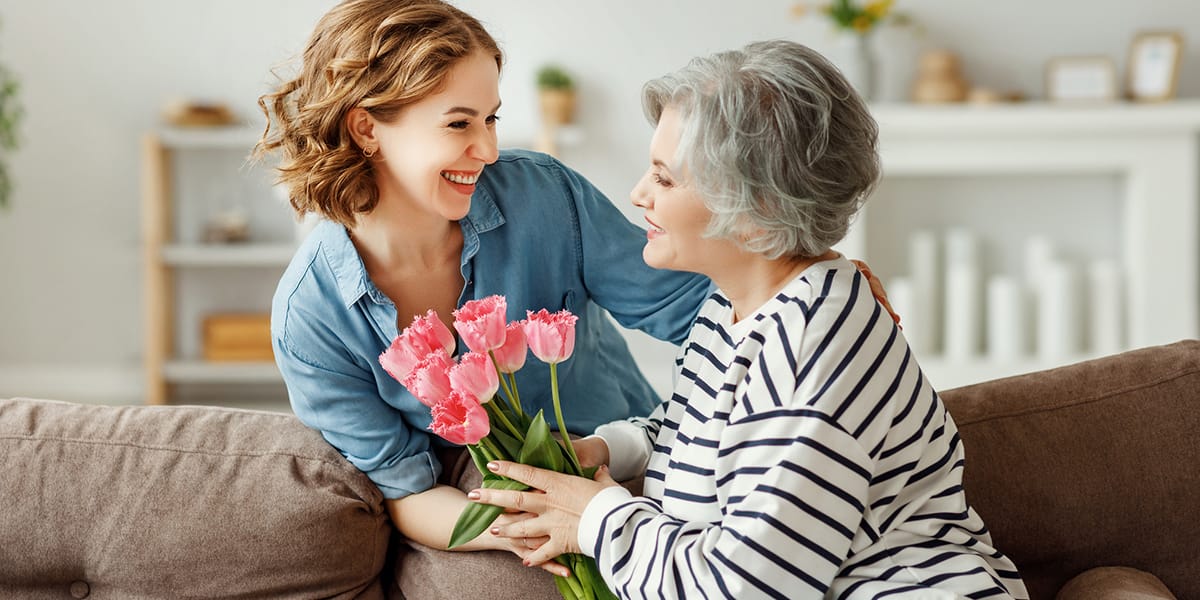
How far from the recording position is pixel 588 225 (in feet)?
5.80

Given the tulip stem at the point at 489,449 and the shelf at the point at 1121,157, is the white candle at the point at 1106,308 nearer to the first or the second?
the shelf at the point at 1121,157

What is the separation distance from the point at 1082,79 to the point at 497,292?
151 inches

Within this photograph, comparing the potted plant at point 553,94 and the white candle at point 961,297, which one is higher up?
the potted plant at point 553,94

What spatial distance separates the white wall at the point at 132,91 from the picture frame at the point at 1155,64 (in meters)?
0.44

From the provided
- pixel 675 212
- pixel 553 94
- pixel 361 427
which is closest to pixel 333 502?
pixel 361 427

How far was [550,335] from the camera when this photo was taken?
1256 mm

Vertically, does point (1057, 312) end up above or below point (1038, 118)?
below

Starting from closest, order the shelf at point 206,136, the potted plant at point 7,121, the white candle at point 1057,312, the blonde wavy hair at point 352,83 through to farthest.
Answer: the blonde wavy hair at point 352,83, the potted plant at point 7,121, the white candle at point 1057,312, the shelf at point 206,136

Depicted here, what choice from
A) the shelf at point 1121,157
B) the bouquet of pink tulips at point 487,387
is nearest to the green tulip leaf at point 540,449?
the bouquet of pink tulips at point 487,387

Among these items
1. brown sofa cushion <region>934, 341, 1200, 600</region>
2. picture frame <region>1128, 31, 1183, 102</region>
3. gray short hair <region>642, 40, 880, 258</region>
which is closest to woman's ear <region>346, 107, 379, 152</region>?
gray short hair <region>642, 40, 880, 258</region>

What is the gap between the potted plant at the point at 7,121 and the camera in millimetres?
4508

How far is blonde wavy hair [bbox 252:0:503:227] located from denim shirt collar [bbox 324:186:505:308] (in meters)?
0.04

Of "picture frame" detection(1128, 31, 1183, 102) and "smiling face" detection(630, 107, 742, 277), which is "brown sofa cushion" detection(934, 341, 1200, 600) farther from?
"picture frame" detection(1128, 31, 1183, 102)

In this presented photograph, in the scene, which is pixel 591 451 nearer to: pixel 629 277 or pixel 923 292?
pixel 629 277
